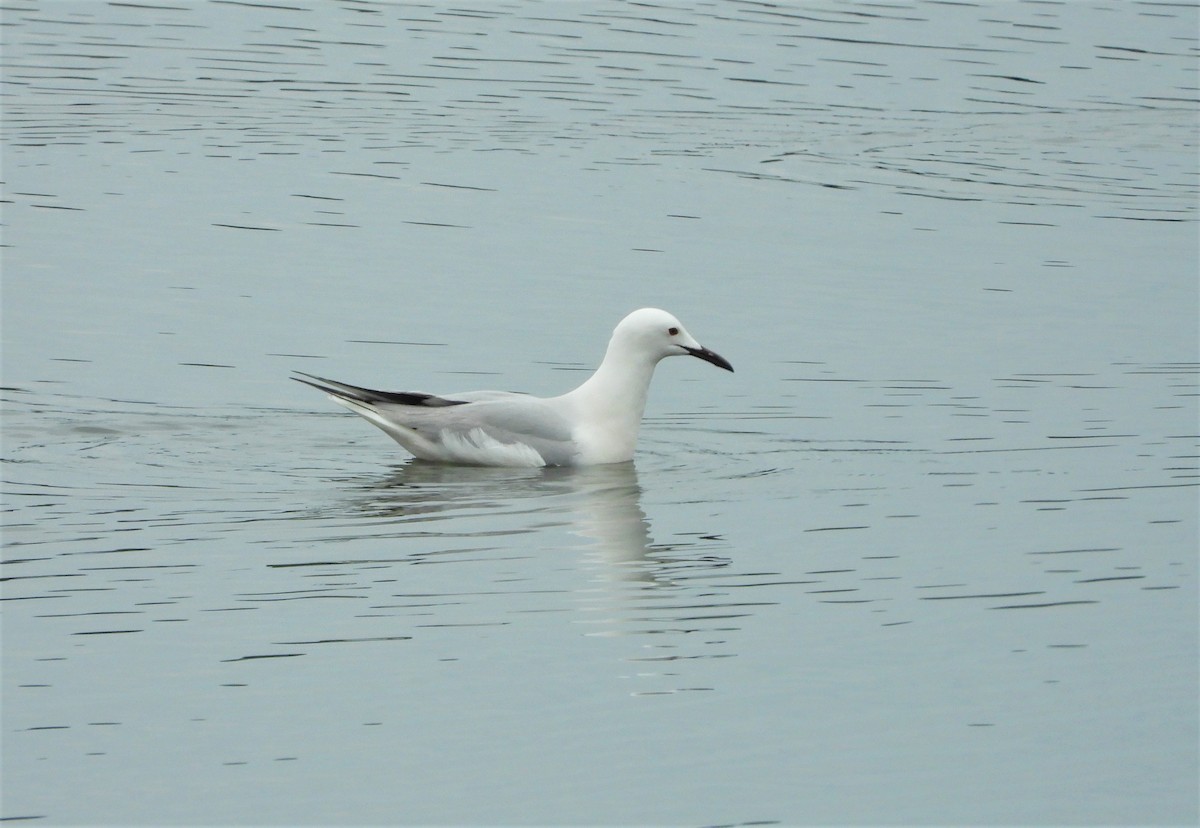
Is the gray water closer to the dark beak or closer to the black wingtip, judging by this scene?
the black wingtip

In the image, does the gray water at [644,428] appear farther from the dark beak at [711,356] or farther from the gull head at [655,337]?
the gull head at [655,337]

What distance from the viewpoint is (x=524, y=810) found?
8.56 meters

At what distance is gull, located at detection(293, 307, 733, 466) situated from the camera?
14445 millimetres

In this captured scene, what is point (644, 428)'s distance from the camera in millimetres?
15688

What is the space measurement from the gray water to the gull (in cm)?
26

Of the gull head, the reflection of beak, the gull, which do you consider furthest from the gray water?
the gull head

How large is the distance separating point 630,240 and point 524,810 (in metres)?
12.2

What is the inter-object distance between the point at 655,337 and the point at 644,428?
965 millimetres

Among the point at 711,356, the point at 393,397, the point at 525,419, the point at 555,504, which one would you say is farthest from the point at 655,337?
the point at 555,504

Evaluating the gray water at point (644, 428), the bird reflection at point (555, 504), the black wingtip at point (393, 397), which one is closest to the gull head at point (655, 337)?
the gray water at point (644, 428)

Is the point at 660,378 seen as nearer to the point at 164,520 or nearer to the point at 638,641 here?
the point at 164,520

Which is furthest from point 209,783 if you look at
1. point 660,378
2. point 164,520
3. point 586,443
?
point 660,378

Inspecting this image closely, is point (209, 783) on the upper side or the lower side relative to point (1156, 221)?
lower

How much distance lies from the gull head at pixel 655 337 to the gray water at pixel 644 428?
2.15ft
